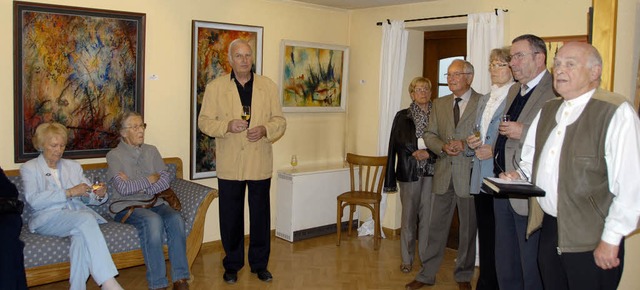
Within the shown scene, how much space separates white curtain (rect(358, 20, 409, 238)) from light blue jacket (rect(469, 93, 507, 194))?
6.79 ft

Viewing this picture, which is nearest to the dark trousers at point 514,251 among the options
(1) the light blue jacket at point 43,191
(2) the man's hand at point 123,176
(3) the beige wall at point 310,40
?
(3) the beige wall at point 310,40

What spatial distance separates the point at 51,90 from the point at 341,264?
2.74m

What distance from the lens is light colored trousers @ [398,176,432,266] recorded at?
4969mm

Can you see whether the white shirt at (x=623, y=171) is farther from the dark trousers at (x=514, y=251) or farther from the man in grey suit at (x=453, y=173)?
the man in grey suit at (x=453, y=173)

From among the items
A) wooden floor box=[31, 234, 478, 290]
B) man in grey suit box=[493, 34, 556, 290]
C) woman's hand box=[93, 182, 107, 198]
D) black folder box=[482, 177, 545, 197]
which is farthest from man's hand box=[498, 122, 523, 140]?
woman's hand box=[93, 182, 107, 198]

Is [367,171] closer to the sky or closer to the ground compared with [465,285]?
closer to the sky

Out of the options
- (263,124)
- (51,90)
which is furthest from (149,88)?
(263,124)

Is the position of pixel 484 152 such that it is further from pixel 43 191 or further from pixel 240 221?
pixel 43 191

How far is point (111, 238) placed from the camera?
4.20 meters

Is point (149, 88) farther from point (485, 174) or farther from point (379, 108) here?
point (485, 174)

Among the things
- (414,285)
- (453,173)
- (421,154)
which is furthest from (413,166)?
(414,285)

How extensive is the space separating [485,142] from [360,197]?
2.22 metres

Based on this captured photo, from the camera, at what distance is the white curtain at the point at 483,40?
523 cm

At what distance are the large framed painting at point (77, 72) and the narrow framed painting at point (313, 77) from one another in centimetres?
159
